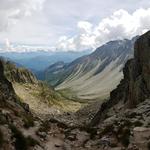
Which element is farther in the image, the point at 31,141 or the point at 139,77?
the point at 139,77

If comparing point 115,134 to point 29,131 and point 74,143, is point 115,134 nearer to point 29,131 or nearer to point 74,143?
point 74,143

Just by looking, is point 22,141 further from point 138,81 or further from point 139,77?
point 139,77

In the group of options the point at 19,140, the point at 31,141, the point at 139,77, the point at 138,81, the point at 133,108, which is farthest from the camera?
the point at 139,77

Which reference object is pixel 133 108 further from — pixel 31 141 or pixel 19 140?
pixel 19 140

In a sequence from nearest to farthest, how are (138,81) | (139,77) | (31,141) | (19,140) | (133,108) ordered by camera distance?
(19,140) → (31,141) → (133,108) → (138,81) → (139,77)

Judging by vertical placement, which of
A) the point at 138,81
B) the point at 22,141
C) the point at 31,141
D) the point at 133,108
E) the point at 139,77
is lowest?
the point at 133,108

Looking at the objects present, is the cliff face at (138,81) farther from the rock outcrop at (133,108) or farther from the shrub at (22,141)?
the shrub at (22,141)

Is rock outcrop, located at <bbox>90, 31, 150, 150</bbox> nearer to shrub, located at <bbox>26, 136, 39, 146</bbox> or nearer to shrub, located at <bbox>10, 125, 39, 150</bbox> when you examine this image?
shrub, located at <bbox>26, 136, 39, 146</bbox>

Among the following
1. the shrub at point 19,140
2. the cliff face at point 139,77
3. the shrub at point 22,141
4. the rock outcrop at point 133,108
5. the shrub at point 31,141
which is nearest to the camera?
the shrub at point 19,140

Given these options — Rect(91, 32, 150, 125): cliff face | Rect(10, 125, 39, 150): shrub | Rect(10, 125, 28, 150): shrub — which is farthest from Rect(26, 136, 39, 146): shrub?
Rect(91, 32, 150, 125): cliff face

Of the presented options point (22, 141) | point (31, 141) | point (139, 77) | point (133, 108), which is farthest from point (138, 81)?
point (22, 141)

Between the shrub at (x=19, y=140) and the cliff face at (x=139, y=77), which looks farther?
the cliff face at (x=139, y=77)

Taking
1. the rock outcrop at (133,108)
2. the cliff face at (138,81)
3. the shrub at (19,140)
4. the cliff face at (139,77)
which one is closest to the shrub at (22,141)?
the shrub at (19,140)

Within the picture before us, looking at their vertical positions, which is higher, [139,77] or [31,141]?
[139,77]
